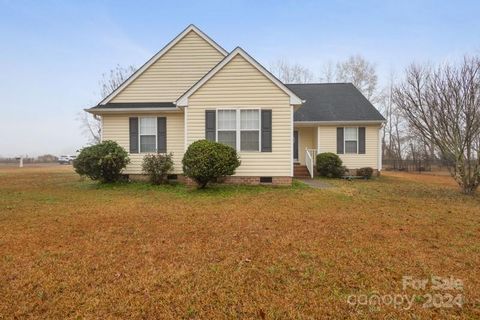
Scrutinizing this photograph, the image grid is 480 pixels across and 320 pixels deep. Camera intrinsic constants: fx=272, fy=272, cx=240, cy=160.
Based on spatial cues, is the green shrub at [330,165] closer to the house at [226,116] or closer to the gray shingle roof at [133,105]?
the house at [226,116]

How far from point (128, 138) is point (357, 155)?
12780 mm

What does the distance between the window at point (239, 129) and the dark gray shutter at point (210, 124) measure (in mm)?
205

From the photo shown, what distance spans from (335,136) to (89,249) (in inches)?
582

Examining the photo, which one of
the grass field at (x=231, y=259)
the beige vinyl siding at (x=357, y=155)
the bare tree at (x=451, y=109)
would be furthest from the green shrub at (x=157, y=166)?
the bare tree at (x=451, y=109)

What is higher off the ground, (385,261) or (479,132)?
(479,132)

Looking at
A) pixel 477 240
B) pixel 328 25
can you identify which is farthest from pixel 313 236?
pixel 328 25

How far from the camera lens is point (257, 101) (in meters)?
11.0

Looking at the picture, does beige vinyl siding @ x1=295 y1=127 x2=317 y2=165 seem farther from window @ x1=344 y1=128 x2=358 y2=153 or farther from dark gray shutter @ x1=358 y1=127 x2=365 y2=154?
dark gray shutter @ x1=358 y1=127 x2=365 y2=154

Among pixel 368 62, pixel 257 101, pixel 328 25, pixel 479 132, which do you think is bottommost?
pixel 479 132

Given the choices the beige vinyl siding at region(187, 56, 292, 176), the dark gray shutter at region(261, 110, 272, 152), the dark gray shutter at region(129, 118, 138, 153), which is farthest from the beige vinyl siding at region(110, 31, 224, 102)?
the dark gray shutter at region(261, 110, 272, 152)

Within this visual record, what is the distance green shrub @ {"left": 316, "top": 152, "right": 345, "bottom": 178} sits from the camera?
50.3 feet

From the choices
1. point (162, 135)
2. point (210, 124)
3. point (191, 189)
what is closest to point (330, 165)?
point (210, 124)

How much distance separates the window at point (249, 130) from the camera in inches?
437

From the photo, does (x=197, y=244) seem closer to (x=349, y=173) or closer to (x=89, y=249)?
(x=89, y=249)
